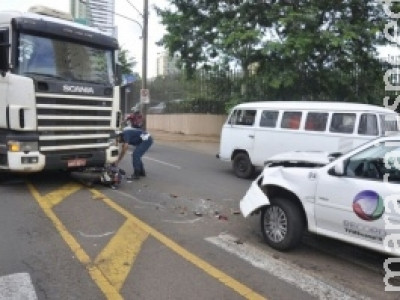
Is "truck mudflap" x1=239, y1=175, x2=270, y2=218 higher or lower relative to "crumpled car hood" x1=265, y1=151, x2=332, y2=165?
lower

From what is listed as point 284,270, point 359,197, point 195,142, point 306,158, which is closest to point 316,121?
point 306,158

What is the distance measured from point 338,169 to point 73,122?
5.75m

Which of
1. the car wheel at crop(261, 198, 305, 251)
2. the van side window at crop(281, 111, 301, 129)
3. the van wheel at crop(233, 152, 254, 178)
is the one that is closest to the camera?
the car wheel at crop(261, 198, 305, 251)

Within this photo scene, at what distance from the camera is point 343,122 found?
437 inches

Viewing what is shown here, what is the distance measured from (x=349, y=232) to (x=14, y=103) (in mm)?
6190

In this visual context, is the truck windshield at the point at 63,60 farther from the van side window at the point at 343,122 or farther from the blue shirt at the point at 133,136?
the van side window at the point at 343,122

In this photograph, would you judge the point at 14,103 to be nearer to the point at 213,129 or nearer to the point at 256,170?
the point at 256,170

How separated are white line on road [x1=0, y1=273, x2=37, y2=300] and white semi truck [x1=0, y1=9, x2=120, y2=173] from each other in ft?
13.6

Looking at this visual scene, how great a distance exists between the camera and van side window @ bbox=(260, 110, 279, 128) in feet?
40.6

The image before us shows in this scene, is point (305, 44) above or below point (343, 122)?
above

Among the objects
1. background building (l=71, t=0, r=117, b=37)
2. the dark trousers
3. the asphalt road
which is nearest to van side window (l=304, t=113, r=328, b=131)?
the asphalt road

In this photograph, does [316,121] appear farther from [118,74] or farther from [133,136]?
[118,74]

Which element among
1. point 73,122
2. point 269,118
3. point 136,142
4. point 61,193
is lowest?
point 61,193

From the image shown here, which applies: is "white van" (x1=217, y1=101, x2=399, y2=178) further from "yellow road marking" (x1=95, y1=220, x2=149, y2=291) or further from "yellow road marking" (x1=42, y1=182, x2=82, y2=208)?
"yellow road marking" (x1=95, y1=220, x2=149, y2=291)
